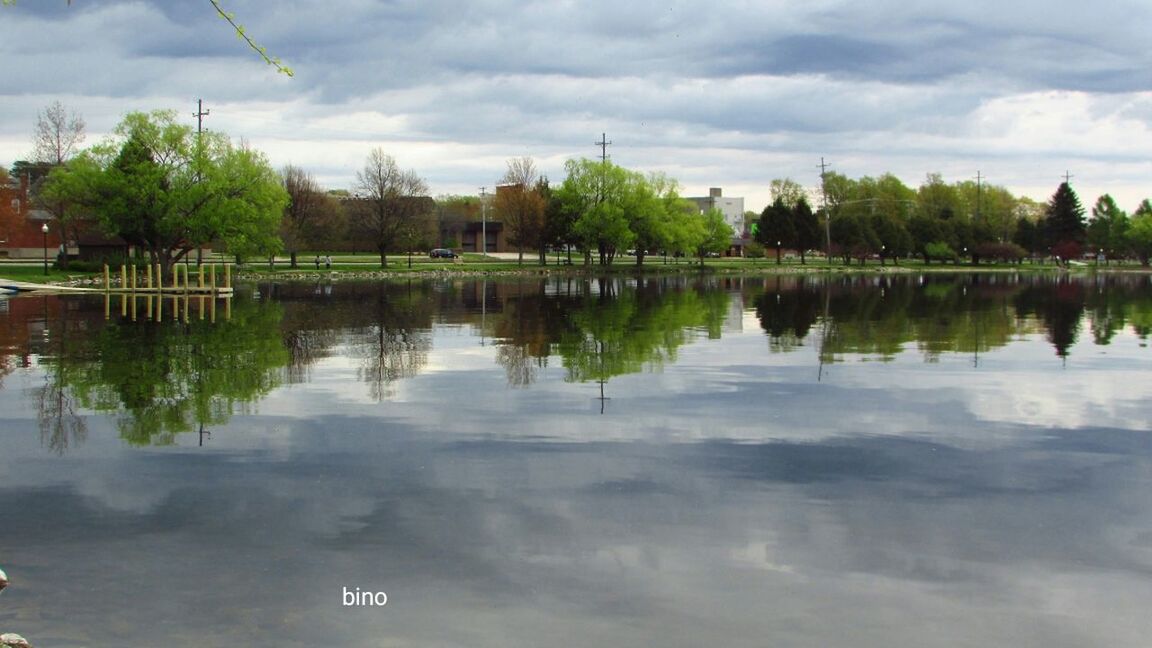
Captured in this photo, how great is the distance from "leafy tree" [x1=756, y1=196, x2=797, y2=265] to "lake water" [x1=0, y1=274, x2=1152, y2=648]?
106 meters

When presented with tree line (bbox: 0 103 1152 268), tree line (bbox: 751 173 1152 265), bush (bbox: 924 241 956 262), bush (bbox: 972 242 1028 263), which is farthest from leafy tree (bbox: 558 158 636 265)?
bush (bbox: 972 242 1028 263)

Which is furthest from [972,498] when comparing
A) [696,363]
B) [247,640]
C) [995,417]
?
[696,363]

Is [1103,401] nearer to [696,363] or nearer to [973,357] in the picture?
[973,357]

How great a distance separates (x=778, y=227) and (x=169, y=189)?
80.1m

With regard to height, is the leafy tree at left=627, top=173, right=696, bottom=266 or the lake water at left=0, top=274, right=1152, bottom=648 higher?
the leafy tree at left=627, top=173, right=696, bottom=266

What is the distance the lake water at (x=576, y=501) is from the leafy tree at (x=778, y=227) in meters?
106

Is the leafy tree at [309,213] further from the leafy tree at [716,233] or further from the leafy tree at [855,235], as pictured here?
the leafy tree at [855,235]

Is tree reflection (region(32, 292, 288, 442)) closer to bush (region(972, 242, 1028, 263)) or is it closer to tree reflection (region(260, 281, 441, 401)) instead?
tree reflection (region(260, 281, 441, 401))

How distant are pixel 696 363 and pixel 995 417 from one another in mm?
7865

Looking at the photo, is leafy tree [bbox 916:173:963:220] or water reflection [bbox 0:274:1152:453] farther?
leafy tree [bbox 916:173:963:220]

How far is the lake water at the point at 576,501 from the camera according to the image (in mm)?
7609

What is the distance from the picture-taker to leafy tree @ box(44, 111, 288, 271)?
212ft

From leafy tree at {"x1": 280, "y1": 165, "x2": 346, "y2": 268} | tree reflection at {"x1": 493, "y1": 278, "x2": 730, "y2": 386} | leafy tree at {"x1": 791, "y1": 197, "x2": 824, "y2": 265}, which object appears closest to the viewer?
tree reflection at {"x1": 493, "y1": 278, "x2": 730, "y2": 386}

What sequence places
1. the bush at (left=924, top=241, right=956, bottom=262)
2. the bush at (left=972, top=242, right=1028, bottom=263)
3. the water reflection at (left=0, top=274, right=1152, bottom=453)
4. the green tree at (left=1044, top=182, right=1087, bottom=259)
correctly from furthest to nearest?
the green tree at (left=1044, top=182, right=1087, bottom=259)
the bush at (left=972, top=242, right=1028, bottom=263)
the bush at (left=924, top=241, right=956, bottom=262)
the water reflection at (left=0, top=274, right=1152, bottom=453)
